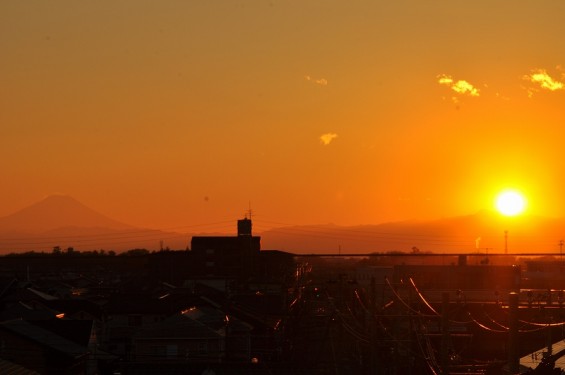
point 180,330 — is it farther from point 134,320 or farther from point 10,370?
point 10,370

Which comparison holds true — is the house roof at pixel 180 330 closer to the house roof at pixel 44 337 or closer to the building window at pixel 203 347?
the building window at pixel 203 347

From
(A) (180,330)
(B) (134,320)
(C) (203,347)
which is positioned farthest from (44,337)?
(B) (134,320)

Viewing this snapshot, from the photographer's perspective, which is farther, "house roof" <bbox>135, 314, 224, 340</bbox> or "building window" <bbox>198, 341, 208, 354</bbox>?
"house roof" <bbox>135, 314, 224, 340</bbox>

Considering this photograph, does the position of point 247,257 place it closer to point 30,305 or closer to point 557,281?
point 557,281

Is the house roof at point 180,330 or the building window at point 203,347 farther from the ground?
the house roof at point 180,330

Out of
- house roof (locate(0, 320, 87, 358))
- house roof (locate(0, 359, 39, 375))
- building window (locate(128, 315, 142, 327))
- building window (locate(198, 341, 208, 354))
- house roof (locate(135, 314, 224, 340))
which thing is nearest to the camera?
house roof (locate(0, 359, 39, 375))

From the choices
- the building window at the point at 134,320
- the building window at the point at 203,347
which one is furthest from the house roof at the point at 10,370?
the building window at the point at 134,320

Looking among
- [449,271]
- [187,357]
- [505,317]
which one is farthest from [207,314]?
[449,271]

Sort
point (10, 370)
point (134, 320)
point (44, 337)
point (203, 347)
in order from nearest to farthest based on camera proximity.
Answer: point (10, 370), point (44, 337), point (203, 347), point (134, 320)

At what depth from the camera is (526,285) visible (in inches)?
2042

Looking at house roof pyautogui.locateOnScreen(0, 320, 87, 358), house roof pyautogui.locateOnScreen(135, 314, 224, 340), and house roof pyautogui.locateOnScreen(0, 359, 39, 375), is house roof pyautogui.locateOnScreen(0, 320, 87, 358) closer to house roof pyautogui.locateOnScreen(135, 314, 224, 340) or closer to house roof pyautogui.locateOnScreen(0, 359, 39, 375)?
house roof pyautogui.locateOnScreen(135, 314, 224, 340)

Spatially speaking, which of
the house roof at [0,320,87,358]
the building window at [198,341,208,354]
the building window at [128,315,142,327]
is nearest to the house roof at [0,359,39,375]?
the house roof at [0,320,87,358]

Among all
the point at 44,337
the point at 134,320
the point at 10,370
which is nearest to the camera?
the point at 10,370

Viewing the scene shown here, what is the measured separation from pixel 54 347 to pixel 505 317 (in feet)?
52.9
